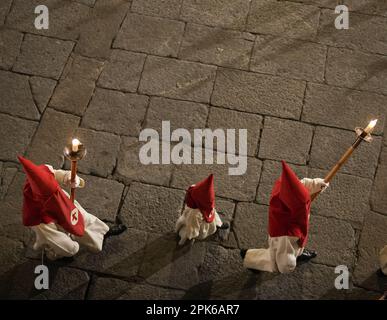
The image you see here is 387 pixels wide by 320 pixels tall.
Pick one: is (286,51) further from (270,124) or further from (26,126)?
(26,126)

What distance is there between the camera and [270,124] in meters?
5.37

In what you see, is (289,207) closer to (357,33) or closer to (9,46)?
(357,33)

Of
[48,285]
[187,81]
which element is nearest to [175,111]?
[187,81]

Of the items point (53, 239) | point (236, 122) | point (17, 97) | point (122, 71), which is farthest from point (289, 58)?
point (53, 239)

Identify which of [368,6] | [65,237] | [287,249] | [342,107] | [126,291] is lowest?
[126,291]

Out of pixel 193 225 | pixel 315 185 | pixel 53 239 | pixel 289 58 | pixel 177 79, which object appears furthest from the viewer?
pixel 289 58

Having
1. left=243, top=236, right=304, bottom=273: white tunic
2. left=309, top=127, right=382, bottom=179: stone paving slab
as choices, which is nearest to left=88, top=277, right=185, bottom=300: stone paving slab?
left=243, top=236, right=304, bottom=273: white tunic

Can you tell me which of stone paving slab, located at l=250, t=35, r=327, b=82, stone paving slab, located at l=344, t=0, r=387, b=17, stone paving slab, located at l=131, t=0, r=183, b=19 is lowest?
stone paving slab, located at l=250, t=35, r=327, b=82

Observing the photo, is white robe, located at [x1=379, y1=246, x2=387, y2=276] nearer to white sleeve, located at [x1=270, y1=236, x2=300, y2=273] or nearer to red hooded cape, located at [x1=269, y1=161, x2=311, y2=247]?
white sleeve, located at [x1=270, y1=236, x2=300, y2=273]

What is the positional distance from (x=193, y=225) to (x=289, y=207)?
114cm

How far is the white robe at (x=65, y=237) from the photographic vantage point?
3.80 metres

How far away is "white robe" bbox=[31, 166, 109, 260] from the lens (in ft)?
12.5

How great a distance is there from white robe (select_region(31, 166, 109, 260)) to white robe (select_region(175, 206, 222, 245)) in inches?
28.1

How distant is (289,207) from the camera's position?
3.42 meters
